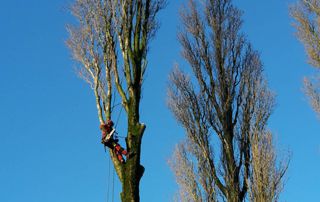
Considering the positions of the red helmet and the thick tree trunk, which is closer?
the thick tree trunk

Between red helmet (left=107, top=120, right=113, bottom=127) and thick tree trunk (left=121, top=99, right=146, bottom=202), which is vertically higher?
red helmet (left=107, top=120, right=113, bottom=127)

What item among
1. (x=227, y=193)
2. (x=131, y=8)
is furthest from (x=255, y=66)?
(x=131, y=8)

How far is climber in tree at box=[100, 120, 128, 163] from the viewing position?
713 cm

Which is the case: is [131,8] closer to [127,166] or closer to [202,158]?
[127,166]

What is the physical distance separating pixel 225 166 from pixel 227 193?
0.63m

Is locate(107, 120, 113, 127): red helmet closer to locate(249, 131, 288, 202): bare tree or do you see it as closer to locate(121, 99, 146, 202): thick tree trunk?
locate(121, 99, 146, 202): thick tree trunk

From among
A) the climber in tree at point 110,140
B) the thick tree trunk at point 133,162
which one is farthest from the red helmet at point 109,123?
the thick tree trunk at point 133,162

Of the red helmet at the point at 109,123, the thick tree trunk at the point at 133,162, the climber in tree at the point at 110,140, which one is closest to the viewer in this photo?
the thick tree trunk at the point at 133,162

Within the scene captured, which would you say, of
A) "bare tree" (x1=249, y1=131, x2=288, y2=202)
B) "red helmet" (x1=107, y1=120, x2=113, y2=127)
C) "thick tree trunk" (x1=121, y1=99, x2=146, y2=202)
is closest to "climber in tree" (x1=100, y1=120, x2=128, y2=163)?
"red helmet" (x1=107, y1=120, x2=113, y2=127)

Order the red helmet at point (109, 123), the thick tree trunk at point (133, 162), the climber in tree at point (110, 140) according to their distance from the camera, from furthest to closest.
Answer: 1. the red helmet at point (109, 123)
2. the climber in tree at point (110, 140)
3. the thick tree trunk at point (133, 162)

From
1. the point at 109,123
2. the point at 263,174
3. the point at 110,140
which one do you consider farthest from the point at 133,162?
the point at 263,174

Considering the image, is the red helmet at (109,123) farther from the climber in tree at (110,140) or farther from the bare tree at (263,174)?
the bare tree at (263,174)

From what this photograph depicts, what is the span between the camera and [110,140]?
7.31 m

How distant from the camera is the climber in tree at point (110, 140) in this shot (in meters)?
7.13
